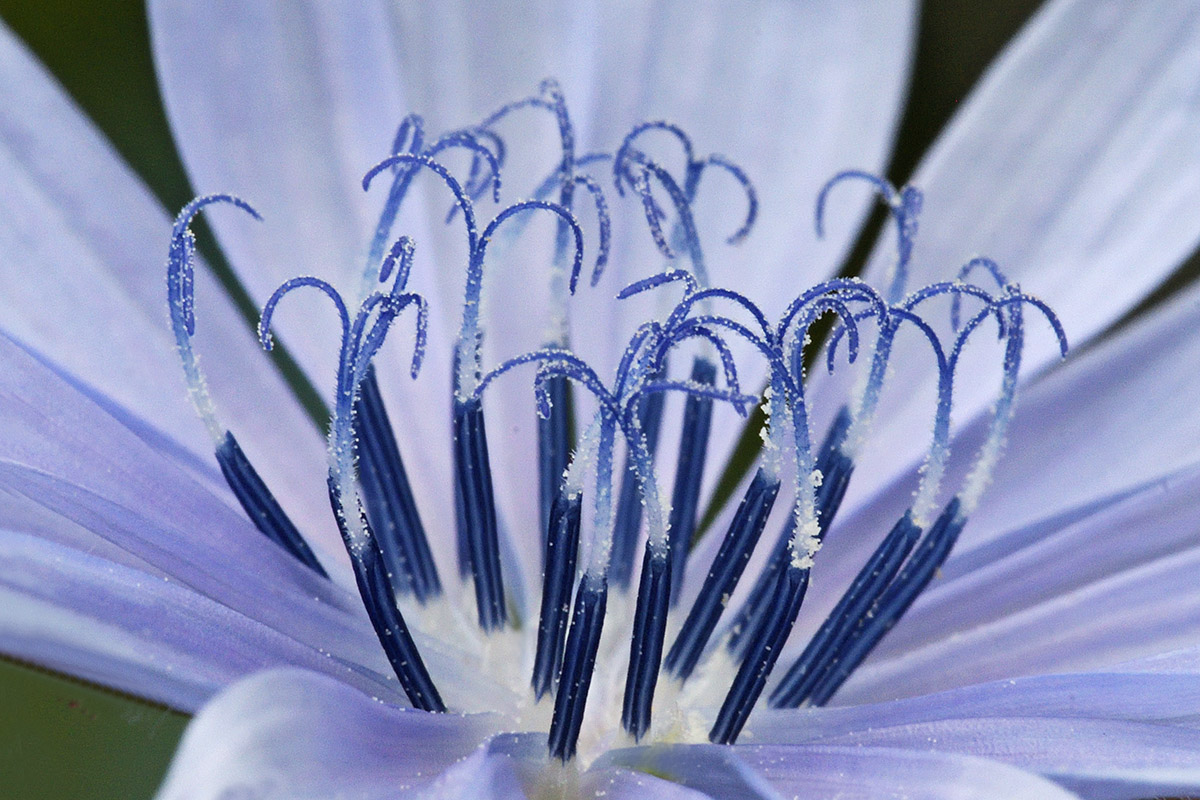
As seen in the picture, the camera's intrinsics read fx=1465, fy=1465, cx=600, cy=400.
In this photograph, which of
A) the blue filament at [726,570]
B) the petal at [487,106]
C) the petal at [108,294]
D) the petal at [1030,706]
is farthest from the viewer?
the petal at [487,106]

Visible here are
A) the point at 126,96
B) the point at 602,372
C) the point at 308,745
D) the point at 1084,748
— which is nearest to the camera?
the point at 308,745

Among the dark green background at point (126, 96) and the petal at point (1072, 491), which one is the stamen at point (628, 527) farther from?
the dark green background at point (126, 96)

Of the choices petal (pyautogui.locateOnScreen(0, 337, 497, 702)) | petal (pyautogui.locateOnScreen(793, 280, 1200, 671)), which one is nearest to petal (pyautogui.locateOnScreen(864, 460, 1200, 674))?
petal (pyautogui.locateOnScreen(793, 280, 1200, 671))

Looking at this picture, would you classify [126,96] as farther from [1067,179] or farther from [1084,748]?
[1084,748]

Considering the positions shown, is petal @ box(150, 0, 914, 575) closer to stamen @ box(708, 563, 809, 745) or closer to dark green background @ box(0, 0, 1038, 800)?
dark green background @ box(0, 0, 1038, 800)

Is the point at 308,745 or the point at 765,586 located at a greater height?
the point at 765,586

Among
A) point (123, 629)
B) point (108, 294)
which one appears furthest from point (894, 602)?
point (108, 294)

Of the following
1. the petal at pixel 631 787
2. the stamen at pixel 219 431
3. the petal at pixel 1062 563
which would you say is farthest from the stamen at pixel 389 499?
the petal at pixel 1062 563
